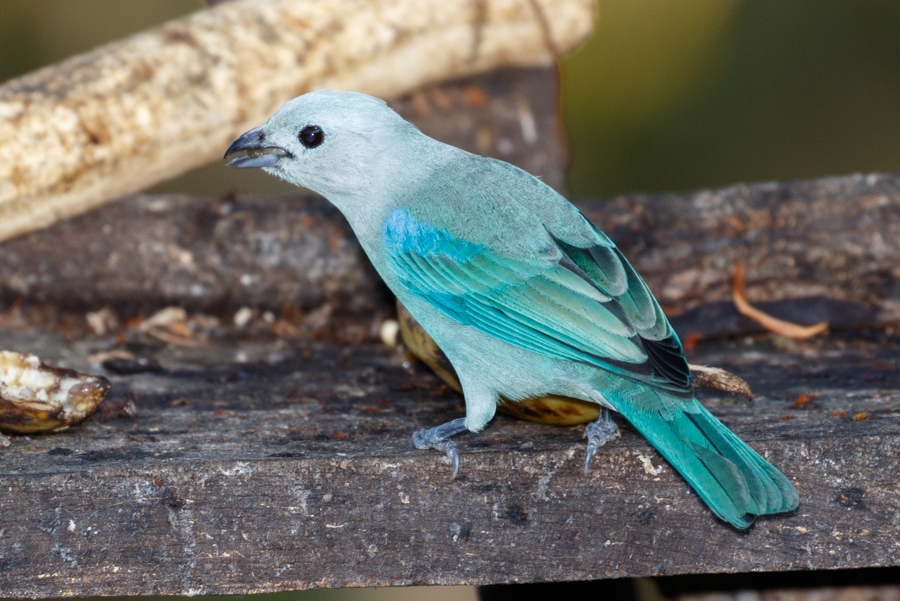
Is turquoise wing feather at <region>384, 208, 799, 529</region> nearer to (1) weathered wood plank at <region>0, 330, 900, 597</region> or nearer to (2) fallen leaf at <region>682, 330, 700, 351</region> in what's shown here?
(1) weathered wood plank at <region>0, 330, 900, 597</region>

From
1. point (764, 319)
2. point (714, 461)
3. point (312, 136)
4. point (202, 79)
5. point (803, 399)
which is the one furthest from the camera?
point (202, 79)

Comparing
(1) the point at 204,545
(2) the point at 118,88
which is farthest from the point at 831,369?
(2) the point at 118,88

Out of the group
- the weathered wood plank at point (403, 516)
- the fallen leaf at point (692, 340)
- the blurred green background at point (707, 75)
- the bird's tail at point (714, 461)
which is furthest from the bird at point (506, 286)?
the blurred green background at point (707, 75)

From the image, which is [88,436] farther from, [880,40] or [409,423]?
[880,40]

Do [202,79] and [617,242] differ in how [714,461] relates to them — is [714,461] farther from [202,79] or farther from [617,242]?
[202,79]

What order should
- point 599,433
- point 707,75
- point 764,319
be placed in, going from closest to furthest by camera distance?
point 599,433
point 764,319
point 707,75

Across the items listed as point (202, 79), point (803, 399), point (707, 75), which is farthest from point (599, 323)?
point (707, 75)
